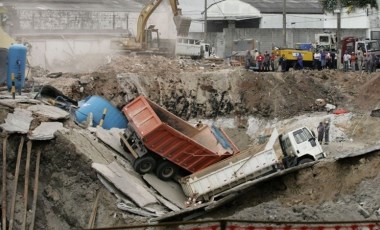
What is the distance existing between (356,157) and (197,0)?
55.5 meters

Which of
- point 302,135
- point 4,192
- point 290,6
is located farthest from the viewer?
point 290,6

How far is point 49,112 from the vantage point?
1806 cm

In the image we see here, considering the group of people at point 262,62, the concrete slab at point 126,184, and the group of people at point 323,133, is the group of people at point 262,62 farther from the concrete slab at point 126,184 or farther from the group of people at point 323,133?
the concrete slab at point 126,184

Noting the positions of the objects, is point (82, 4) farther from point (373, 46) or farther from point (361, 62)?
point (361, 62)

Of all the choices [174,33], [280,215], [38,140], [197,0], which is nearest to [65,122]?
[38,140]

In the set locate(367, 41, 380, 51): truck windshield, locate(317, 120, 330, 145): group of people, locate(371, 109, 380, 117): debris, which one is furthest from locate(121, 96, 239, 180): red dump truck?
locate(367, 41, 380, 51): truck windshield

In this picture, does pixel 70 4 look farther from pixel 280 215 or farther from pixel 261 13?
pixel 280 215

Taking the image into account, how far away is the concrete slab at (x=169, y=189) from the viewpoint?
1680 centimetres

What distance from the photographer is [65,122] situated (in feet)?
58.7

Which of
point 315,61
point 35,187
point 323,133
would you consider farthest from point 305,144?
point 315,61

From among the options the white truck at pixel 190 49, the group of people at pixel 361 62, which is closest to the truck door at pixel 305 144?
the group of people at pixel 361 62

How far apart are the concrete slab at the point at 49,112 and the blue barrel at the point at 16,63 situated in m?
2.09

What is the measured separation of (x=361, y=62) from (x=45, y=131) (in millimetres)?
21136

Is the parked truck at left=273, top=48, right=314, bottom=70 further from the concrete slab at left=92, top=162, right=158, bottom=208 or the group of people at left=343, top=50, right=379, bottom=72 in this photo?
the concrete slab at left=92, top=162, right=158, bottom=208
